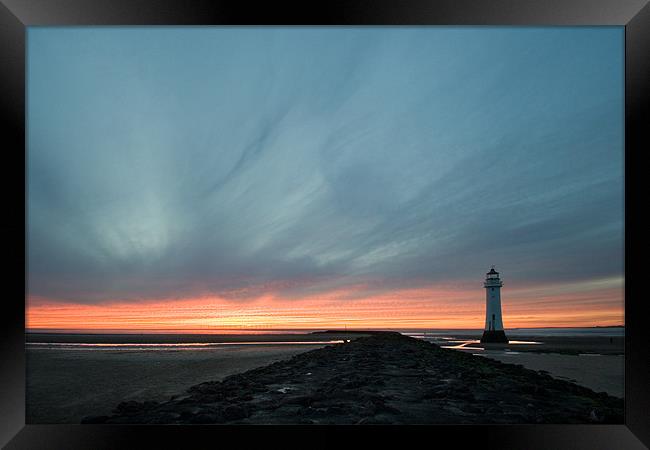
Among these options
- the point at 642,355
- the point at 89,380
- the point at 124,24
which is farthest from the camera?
the point at 89,380

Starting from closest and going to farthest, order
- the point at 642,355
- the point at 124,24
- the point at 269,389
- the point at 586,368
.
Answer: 1. the point at 642,355
2. the point at 124,24
3. the point at 269,389
4. the point at 586,368

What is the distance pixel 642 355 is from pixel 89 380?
11682 mm

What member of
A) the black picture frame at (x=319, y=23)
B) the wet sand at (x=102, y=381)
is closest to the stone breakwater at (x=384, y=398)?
the black picture frame at (x=319, y=23)

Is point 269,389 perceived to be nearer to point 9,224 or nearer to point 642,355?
point 9,224

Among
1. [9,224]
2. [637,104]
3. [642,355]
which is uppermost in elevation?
[637,104]

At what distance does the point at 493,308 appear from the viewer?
13320 mm

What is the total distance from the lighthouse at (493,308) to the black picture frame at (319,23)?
34.2 ft

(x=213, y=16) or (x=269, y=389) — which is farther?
(x=269, y=389)

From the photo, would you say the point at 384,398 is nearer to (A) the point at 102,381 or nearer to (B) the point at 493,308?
(A) the point at 102,381

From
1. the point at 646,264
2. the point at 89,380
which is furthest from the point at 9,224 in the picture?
the point at 89,380

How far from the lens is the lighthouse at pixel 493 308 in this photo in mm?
13047

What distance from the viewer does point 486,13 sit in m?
3.14

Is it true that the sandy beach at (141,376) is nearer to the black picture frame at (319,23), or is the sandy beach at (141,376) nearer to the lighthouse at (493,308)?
the lighthouse at (493,308)

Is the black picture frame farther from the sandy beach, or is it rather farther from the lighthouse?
the lighthouse
